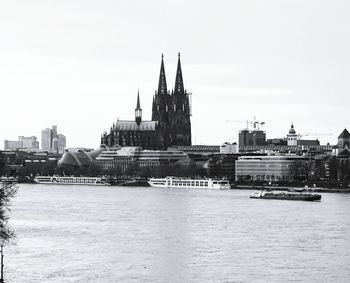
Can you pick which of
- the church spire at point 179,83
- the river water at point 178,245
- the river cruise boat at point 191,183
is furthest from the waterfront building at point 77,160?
the river water at point 178,245

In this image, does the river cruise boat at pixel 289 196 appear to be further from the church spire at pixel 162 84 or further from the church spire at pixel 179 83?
the church spire at pixel 162 84

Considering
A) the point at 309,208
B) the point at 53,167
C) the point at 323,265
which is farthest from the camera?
the point at 53,167

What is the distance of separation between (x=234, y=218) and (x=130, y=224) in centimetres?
613

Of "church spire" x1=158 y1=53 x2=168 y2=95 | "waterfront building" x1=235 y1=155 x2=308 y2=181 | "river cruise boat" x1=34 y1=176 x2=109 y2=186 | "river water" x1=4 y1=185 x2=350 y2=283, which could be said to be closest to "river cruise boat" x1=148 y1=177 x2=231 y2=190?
"river cruise boat" x1=34 y1=176 x2=109 y2=186

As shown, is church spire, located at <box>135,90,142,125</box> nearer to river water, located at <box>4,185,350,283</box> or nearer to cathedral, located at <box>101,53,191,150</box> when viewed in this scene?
cathedral, located at <box>101,53,191,150</box>

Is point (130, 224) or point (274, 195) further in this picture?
point (274, 195)

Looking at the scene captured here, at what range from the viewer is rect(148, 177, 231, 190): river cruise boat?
102 metres

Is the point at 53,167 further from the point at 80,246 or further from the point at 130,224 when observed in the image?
the point at 80,246

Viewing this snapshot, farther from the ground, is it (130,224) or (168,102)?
(168,102)

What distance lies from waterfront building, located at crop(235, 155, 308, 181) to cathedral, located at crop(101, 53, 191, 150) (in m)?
16.3

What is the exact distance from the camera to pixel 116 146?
477ft

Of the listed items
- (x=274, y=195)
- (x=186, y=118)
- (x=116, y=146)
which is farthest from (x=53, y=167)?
(x=274, y=195)

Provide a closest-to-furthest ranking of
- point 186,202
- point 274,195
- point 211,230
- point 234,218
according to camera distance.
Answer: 1. point 211,230
2. point 234,218
3. point 186,202
4. point 274,195

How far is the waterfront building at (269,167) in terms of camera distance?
11412 cm
